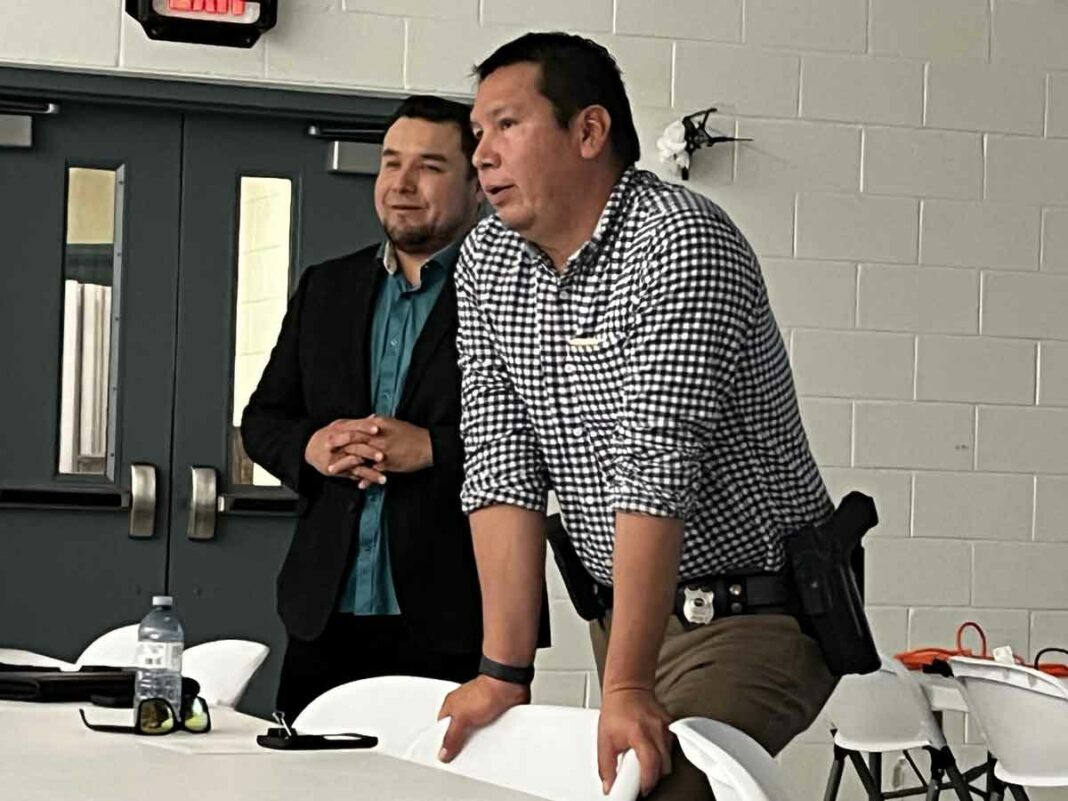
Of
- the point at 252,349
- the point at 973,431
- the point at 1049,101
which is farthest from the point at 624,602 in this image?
the point at 1049,101

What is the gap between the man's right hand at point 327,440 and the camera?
10.2 feet

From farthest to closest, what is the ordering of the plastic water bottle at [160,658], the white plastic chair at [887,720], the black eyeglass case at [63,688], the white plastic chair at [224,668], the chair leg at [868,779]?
1. the chair leg at [868,779]
2. the white plastic chair at [887,720]
3. the white plastic chair at [224,668]
4. the black eyeglass case at [63,688]
5. the plastic water bottle at [160,658]

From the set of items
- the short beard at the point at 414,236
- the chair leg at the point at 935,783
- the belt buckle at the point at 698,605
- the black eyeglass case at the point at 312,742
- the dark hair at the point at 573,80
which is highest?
the dark hair at the point at 573,80

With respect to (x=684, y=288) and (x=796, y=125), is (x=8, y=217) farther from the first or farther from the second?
(x=684, y=288)

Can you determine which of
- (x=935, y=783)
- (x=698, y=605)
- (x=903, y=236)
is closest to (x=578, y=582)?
(x=698, y=605)

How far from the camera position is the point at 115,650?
3652 millimetres

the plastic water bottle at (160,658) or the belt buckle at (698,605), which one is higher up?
the belt buckle at (698,605)

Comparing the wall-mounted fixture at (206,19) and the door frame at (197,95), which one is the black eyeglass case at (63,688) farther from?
the door frame at (197,95)

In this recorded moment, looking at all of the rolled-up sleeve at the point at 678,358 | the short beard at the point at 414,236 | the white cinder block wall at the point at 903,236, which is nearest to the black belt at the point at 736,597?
the rolled-up sleeve at the point at 678,358

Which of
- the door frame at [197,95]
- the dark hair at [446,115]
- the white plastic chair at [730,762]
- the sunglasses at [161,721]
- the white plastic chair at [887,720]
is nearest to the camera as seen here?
the white plastic chair at [730,762]

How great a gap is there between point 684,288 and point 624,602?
0.39 m

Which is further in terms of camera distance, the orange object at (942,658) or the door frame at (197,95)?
the door frame at (197,95)

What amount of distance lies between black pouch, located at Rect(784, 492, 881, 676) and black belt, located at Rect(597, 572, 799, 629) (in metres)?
0.02

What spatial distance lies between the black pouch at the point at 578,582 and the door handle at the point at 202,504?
237cm
